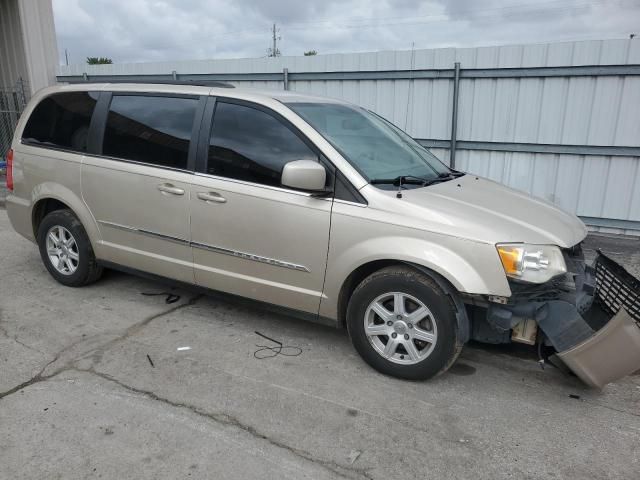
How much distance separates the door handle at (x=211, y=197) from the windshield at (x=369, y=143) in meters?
0.84

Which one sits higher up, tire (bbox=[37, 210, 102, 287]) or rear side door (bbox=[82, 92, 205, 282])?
rear side door (bbox=[82, 92, 205, 282])

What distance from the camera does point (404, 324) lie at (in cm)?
330

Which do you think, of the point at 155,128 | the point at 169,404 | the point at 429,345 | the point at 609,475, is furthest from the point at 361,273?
the point at 155,128

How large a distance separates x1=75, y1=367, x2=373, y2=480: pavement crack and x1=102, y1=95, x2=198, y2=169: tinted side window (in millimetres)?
1656

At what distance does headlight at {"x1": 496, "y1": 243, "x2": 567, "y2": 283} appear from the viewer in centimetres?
301

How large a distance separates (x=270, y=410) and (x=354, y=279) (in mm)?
1031

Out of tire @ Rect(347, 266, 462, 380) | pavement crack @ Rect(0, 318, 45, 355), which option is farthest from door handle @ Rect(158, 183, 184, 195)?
tire @ Rect(347, 266, 462, 380)

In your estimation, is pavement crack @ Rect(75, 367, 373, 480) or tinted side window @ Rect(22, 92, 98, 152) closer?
pavement crack @ Rect(75, 367, 373, 480)

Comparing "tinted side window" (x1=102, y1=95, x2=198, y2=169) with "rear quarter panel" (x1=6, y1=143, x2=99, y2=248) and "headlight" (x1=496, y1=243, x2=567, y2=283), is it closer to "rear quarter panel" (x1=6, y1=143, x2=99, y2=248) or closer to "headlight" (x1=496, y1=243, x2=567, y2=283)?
"rear quarter panel" (x1=6, y1=143, x2=99, y2=248)

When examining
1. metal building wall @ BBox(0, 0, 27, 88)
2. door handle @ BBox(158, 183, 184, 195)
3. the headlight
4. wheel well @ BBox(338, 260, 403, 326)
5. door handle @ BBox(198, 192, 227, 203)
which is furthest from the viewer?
metal building wall @ BBox(0, 0, 27, 88)

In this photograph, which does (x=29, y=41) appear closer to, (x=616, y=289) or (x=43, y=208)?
(x=43, y=208)

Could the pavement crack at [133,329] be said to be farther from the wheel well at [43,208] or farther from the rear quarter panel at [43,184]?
the wheel well at [43,208]

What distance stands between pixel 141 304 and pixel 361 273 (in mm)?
2217

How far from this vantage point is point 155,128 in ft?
13.6
